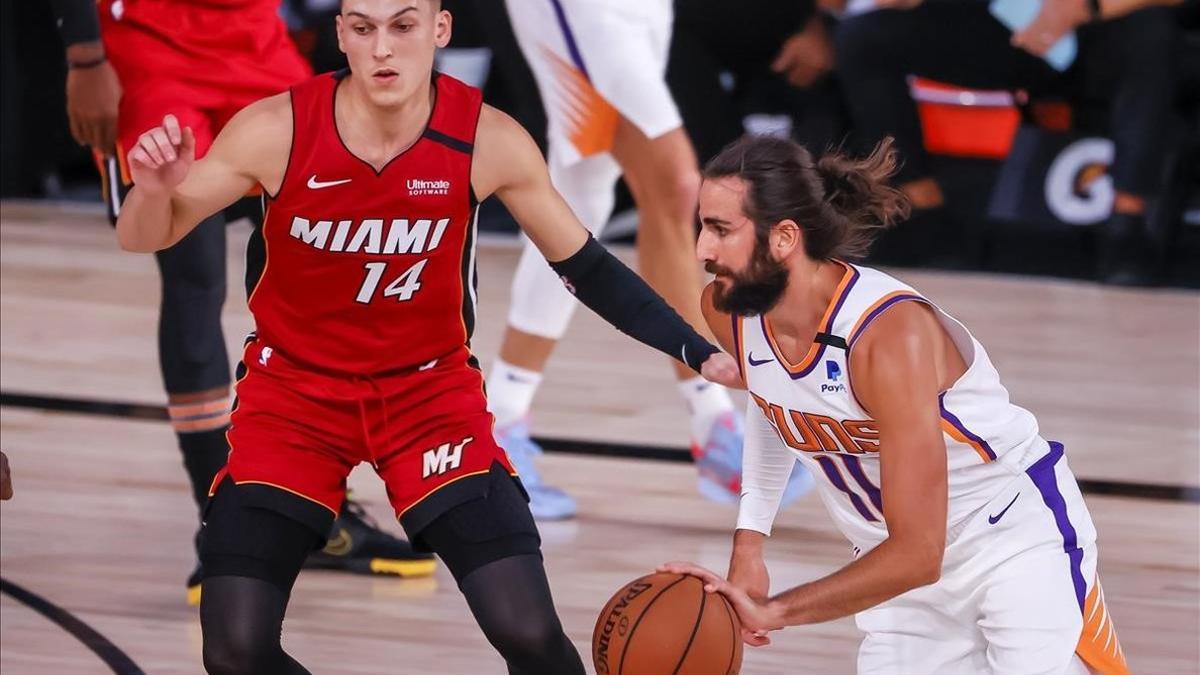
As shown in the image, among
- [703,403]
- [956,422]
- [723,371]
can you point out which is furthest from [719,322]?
[703,403]

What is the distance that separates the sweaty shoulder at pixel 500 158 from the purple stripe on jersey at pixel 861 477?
732mm

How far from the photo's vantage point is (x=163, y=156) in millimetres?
2916

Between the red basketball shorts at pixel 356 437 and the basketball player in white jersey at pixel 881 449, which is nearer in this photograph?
the basketball player in white jersey at pixel 881 449

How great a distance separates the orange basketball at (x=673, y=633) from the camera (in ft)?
9.46

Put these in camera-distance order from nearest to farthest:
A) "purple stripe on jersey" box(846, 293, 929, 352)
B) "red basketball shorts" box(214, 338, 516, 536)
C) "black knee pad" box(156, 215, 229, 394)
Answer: "purple stripe on jersey" box(846, 293, 929, 352) < "red basketball shorts" box(214, 338, 516, 536) < "black knee pad" box(156, 215, 229, 394)

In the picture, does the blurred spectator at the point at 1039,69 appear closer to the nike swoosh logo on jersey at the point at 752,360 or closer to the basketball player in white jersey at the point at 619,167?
the basketball player in white jersey at the point at 619,167

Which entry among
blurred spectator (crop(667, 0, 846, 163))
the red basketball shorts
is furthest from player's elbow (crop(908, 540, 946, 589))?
blurred spectator (crop(667, 0, 846, 163))

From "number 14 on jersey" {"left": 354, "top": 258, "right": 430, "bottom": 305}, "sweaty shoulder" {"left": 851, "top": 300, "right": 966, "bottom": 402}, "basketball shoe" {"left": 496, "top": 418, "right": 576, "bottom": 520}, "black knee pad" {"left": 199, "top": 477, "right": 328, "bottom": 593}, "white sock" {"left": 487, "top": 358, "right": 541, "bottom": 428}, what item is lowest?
"basketball shoe" {"left": 496, "top": 418, "right": 576, "bottom": 520}

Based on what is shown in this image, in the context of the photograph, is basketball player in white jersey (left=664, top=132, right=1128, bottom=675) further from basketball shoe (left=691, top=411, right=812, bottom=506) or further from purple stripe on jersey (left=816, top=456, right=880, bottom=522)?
basketball shoe (left=691, top=411, right=812, bottom=506)

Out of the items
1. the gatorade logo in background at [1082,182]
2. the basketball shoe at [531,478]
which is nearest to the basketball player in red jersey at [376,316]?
the basketball shoe at [531,478]

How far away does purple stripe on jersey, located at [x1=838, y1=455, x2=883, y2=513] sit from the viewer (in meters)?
3.04

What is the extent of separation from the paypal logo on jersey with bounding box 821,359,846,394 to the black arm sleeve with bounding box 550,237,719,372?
36 centimetres

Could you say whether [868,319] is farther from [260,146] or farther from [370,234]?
[260,146]

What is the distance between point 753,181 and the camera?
9.52ft
